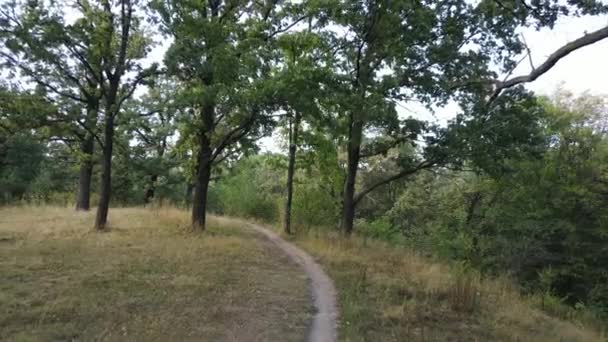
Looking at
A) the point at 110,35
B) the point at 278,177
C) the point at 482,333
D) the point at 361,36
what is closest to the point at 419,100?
the point at 361,36

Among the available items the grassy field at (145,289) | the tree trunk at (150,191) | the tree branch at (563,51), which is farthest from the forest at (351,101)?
the tree trunk at (150,191)

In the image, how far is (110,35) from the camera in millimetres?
14797

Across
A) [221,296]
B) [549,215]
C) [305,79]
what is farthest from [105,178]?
[549,215]

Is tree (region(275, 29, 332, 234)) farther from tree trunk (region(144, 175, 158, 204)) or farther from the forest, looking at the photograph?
tree trunk (region(144, 175, 158, 204))

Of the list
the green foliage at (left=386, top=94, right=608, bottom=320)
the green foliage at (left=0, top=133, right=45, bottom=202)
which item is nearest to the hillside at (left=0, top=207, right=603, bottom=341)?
the green foliage at (left=386, top=94, right=608, bottom=320)

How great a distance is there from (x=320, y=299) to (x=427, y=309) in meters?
2.03

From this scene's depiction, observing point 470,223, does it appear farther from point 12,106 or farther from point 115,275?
point 12,106

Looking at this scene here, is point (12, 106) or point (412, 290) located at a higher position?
point (12, 106)

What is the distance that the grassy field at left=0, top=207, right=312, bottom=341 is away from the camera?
5.79 meters

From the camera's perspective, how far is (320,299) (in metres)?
8.17

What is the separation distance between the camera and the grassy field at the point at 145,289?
5789mm

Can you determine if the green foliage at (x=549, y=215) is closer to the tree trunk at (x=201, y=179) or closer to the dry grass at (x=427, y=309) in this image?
the dry grass at (x=427, y=309)

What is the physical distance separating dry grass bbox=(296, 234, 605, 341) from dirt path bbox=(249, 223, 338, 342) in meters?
0.18

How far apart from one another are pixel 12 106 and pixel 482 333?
15.6 m
